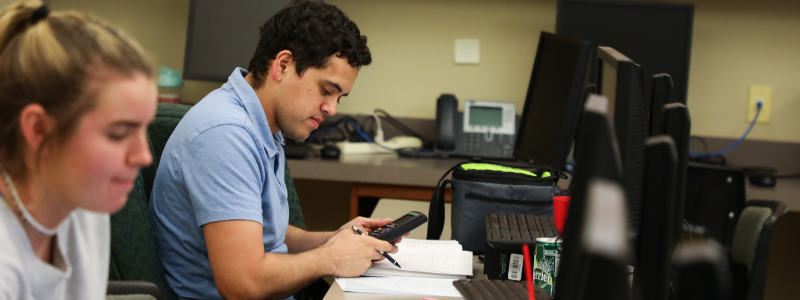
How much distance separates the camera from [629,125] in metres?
0.60

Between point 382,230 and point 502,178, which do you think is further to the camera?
point 502,178

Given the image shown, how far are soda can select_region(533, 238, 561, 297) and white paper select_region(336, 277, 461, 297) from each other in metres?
0.14

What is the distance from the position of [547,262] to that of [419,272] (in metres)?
0.24

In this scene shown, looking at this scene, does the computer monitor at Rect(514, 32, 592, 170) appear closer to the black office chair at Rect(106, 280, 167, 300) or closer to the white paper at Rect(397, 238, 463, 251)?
the white paper at Rect(397, 238, 463, 251)

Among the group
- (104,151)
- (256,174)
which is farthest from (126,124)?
(256,174)

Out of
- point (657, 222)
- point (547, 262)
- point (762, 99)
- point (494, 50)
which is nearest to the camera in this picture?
point (657, 222)

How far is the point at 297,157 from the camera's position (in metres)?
2.29

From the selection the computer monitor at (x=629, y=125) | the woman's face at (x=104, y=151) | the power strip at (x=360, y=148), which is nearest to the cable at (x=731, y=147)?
the power strip at (x=360, y=148)

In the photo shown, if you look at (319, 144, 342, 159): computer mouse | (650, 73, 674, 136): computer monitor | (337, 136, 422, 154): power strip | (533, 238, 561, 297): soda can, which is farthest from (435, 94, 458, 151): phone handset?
(650, 73, 674, 136): computer monitor

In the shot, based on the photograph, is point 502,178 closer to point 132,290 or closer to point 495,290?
point 495,290

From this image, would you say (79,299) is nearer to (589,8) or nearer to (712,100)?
(589,8)

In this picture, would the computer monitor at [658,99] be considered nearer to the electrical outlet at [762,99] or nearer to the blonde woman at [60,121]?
the blonde woman at [60,121]

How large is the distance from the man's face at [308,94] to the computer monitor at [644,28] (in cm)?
140

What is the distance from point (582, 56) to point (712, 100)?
1.44 metres
